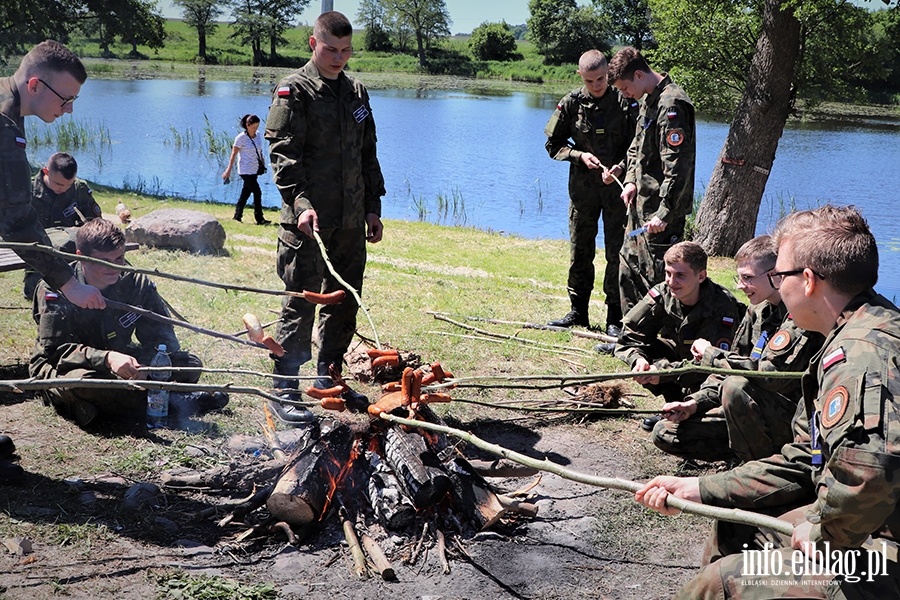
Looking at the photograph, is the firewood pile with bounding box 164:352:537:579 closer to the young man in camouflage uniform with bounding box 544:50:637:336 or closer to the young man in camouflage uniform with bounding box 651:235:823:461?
the young man in camouflage uniform with bounding box 651:235:823:461

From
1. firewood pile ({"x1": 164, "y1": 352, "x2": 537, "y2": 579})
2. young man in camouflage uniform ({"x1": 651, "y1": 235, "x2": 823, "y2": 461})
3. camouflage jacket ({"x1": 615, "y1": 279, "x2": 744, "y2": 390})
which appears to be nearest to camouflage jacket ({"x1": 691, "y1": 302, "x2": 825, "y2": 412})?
young man in camouflage uniform ({"x1": 651, "y1": 235, "x2": 823, "y2": 461})

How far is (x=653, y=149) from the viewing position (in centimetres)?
614

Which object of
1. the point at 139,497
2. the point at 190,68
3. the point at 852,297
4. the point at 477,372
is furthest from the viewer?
the point at 190,68

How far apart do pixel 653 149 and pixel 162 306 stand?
3994mm

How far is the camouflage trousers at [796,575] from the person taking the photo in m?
2.23

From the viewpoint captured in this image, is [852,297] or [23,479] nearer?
[852,297]

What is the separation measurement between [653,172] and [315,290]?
302cm

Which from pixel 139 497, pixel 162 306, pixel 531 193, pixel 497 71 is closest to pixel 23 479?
pixel 139 497

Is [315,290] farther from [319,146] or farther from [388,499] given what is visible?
[388,499]

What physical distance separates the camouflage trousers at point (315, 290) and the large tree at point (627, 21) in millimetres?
51217

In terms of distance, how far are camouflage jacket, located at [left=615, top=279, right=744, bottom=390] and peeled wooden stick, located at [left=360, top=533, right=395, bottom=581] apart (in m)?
2.18

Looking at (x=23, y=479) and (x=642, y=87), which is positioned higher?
(x=642, y=87)

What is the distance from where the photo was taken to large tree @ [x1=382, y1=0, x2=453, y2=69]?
76.1 meters

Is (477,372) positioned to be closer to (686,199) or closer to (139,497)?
(686,199)
